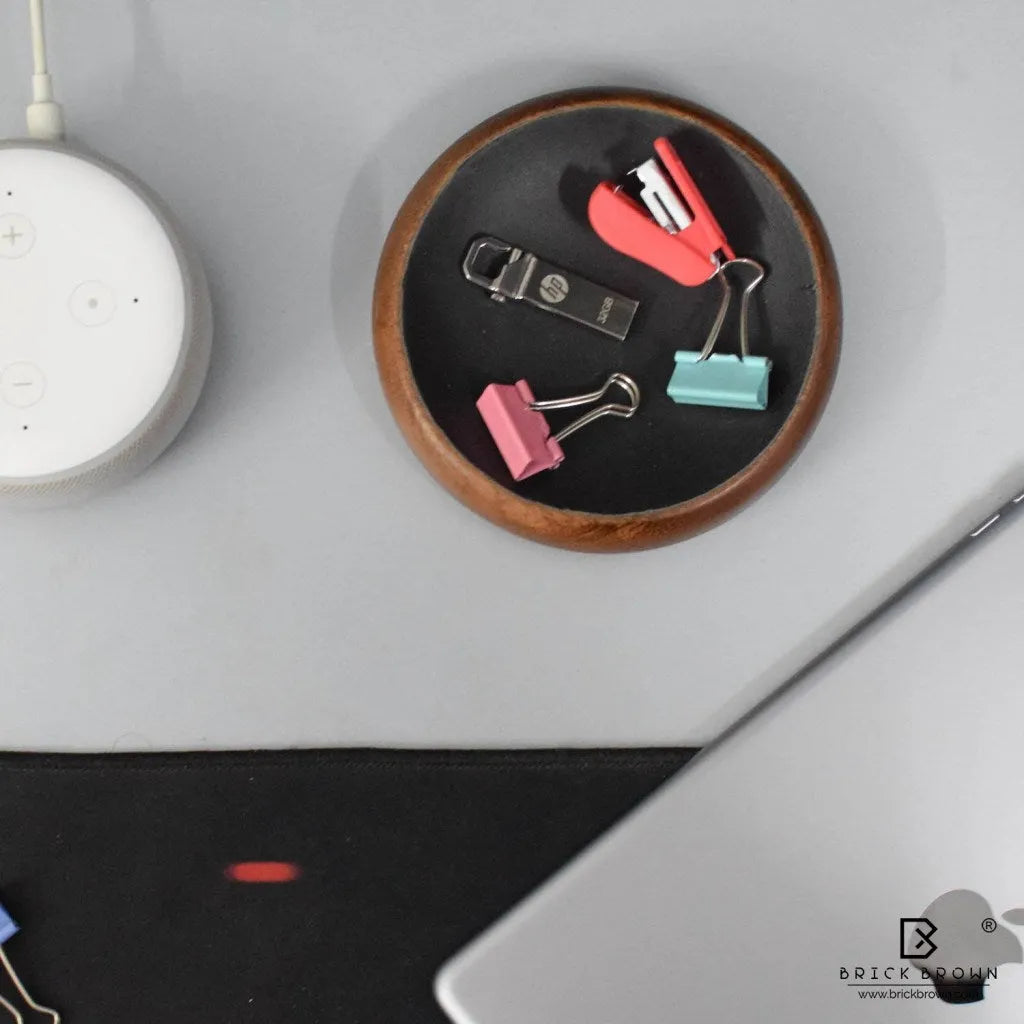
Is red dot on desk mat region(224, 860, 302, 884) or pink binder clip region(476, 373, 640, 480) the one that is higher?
pink binder clip region(476, 373, 640, 480)

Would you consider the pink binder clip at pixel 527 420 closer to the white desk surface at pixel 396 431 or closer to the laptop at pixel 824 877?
the white desk surface at pixel 396 431

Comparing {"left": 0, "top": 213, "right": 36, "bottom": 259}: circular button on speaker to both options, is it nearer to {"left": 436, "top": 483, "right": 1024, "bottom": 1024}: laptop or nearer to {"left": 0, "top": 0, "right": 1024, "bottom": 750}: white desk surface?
{"left": 0, "top": 0, "right": 1024, "bottom": 750}: white desk surface

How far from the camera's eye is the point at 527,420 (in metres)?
0.57

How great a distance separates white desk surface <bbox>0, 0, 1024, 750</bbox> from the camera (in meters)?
0.60

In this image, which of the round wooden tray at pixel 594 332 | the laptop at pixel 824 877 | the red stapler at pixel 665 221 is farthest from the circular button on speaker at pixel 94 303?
the laptop at pixel 824 877

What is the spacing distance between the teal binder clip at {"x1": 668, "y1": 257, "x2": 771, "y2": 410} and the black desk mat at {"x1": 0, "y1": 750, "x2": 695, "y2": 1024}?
195mm

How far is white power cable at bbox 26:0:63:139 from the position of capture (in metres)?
0.57

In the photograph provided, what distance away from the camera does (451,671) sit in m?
0.61

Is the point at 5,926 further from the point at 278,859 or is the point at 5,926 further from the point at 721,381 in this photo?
the point at 721,381

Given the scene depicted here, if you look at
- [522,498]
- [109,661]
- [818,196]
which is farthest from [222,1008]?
[818,196]

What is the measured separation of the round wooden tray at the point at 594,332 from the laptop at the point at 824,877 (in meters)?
0.13

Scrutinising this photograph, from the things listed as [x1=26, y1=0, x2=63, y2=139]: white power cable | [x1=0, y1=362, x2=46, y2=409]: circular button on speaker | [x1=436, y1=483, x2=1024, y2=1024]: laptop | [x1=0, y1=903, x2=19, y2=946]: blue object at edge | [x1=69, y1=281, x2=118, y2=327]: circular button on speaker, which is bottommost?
[x1=436, y1=483, x2=1024, y2=1024]: laptop

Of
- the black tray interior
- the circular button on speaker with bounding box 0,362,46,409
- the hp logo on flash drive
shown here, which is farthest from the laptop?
the circular button on speaker with bounding box 0,362,46,409

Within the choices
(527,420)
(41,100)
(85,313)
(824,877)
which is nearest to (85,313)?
(85,313)
